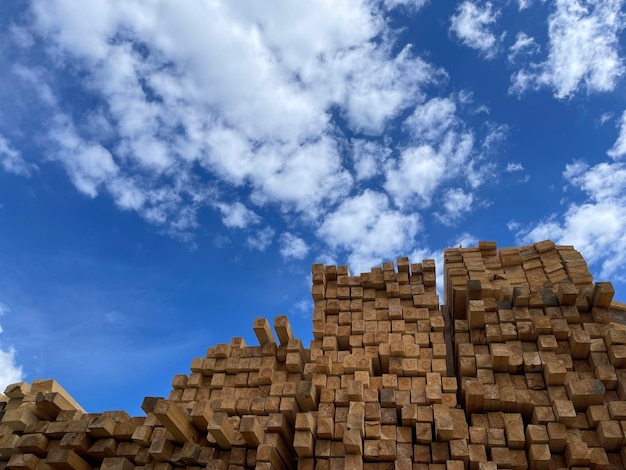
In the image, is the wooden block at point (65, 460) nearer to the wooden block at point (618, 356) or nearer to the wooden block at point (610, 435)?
the wooden block at point (610, 435)

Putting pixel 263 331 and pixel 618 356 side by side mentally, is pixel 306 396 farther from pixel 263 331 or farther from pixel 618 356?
pixel 618 356

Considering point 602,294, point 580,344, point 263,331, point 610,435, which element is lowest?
point 610,435

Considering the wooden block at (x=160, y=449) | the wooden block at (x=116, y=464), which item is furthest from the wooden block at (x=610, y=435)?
the wooden block at (x=116, y=464)

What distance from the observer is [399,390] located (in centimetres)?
527

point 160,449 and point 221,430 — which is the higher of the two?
point 221,430

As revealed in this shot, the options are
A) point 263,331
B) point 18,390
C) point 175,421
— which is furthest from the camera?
point 18,390

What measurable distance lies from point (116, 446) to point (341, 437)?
239cm

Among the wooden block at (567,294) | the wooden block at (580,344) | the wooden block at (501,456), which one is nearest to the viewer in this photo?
the wooden block at (501,456)

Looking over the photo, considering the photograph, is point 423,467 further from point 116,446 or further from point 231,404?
point 116,446

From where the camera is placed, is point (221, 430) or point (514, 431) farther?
point (221, 430)

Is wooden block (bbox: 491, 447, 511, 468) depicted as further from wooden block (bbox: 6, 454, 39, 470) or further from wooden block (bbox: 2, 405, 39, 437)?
wooden block (bbox: 2, 405, 39, 437)

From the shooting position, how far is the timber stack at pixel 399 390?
468 centimetres

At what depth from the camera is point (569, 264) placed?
622 cm

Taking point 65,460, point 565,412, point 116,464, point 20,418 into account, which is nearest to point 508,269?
point 565,412
